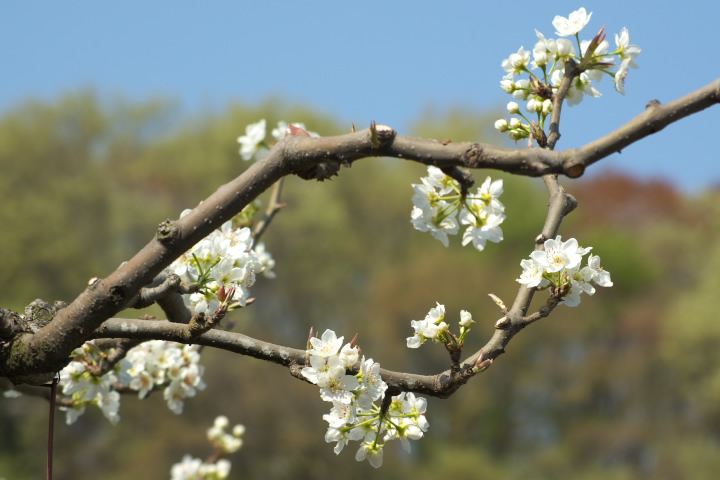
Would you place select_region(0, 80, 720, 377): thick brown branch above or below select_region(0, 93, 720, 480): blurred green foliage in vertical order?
below

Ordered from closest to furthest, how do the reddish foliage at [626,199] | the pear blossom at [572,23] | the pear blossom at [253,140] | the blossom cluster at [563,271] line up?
the blossom cluster at [563,271]
the pear blossom at [572,23]
the pear blossom at [253,140]
the reddish foliage at [626,199]

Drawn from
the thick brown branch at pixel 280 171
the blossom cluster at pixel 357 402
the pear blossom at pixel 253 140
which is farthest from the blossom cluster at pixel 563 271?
the pear blossom at pixel 253 140

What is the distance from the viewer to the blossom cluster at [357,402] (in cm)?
246

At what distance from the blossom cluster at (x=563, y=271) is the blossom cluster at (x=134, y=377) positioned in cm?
155

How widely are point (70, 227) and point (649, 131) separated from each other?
29905mm

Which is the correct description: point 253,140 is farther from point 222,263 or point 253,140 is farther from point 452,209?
point 452,209

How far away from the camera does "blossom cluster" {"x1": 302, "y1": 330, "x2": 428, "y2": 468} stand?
246cm

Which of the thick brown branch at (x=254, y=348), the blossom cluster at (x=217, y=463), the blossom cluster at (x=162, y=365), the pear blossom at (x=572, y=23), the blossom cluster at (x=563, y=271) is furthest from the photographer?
the blossom cluster at (x=217, y=463)

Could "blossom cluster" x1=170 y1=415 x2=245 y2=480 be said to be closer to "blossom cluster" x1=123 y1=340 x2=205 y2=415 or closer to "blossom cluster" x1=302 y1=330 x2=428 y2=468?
"blossom cluster" x1=123 y1=340 x2=205 y2=415

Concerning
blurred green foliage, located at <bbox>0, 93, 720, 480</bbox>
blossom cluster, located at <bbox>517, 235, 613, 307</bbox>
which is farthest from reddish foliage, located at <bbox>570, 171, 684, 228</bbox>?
blossom cluster, located at <bbox>517, 235, 613, 307</bbox>

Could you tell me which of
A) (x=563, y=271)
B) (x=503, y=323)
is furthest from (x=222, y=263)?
(x=563, y=271)

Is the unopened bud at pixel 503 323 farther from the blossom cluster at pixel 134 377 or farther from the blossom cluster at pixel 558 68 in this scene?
the blossom cluster at pixel 134 377

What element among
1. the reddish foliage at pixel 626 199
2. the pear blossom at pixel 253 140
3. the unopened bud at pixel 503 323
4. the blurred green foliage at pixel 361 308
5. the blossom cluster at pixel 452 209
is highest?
the reddish foliage at pixel 626 199

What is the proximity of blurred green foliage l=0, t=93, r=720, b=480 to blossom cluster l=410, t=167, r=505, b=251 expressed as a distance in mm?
21581
